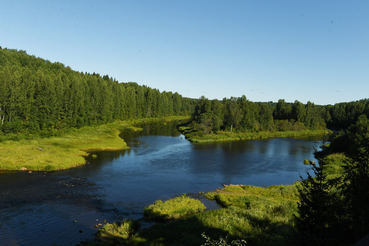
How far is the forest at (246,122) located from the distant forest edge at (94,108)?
0.23m

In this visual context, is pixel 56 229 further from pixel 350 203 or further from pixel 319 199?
pixel 350 203

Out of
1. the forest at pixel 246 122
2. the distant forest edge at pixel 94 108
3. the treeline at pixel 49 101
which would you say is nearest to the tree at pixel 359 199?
the forest at pixel 246 122

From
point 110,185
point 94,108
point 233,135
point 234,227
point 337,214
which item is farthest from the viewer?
point 94,108

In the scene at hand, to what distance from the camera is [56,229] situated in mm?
22625

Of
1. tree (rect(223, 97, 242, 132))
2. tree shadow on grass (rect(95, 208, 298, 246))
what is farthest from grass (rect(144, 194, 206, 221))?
tree (rect(223, 97, 242, 132))

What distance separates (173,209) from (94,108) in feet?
287

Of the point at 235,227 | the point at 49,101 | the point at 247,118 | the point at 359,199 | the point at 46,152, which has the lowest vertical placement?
the point at 235,227

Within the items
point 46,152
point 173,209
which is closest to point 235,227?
point 173,209

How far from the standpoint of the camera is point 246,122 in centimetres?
11081

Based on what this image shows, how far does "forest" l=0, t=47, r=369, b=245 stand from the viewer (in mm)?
13445

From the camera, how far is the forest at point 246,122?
44.1 ft

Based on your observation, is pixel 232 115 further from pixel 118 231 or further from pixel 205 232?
pixel 118 231

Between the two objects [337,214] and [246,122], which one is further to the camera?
[246,122]

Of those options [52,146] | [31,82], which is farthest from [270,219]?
[31,82]
